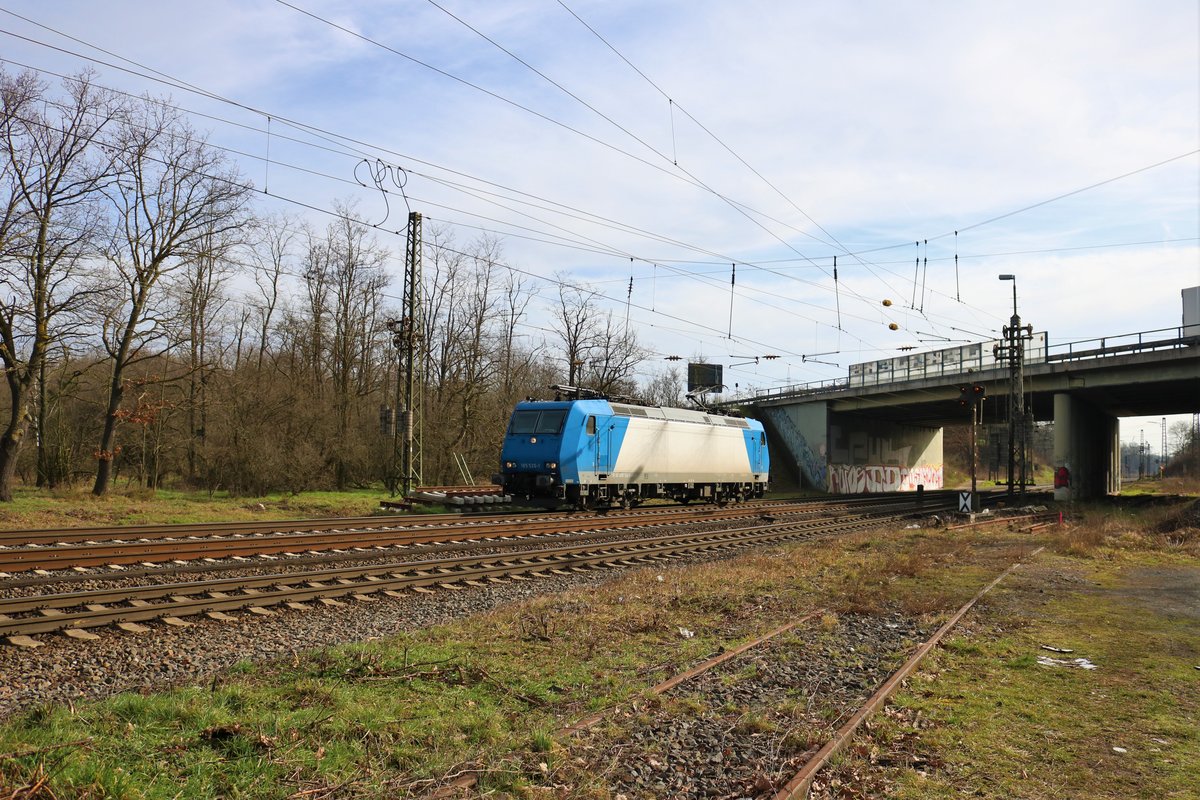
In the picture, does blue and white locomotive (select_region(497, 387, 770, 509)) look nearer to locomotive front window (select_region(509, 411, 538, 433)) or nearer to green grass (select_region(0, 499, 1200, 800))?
locomotive front window (select_region(509, 411, 538, 433))

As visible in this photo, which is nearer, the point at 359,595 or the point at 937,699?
the point at 937,699

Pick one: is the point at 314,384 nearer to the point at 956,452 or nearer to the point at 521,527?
the point at 521,527

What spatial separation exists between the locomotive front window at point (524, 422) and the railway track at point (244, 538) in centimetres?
354

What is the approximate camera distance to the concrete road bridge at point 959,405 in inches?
1485

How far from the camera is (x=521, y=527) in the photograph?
18.3 m

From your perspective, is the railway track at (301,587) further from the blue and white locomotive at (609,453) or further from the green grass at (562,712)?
the blue and white locomotive at (609,453)

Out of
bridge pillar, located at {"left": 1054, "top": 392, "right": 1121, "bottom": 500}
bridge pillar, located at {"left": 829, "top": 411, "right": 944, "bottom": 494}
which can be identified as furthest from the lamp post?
bridge pillar, located at {"left": 829, "top": 411, "right": 944, "bottom": 494}

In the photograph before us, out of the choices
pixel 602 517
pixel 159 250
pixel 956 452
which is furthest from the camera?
pixel 956 452

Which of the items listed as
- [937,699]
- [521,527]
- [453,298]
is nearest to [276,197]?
[521,527]

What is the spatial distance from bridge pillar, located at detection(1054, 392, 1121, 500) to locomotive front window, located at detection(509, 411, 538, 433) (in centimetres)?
2934

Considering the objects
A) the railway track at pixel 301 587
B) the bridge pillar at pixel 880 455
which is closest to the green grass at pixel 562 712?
the railway track at pixel 301 587

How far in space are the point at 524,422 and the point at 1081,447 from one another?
32.7 metres

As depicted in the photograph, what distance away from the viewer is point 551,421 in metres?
23.9

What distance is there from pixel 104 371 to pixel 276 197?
1952 centimetres
